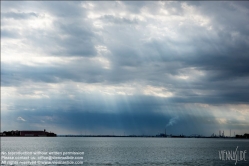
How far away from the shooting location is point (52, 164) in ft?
314

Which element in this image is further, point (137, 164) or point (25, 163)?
point (137, 164)

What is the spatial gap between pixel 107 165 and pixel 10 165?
28.3m

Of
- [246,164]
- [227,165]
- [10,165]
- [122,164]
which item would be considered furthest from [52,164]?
[246,164]

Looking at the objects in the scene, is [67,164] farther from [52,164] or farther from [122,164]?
[122,164]

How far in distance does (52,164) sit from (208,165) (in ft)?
158

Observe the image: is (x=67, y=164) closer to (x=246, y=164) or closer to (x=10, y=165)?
(x=10, y=165)

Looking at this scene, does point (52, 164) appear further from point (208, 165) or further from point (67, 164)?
point (208, 165)

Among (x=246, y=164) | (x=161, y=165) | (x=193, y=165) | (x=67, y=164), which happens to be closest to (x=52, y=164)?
(x=67, y=164)

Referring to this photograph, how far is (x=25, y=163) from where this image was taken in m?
94.6

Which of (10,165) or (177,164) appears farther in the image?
(177,164)

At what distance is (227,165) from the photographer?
94.2 m

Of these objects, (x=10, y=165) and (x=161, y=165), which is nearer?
(x=10, y=165)

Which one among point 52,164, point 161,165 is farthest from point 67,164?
point 161,165

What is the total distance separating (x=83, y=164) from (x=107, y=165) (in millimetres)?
7720
